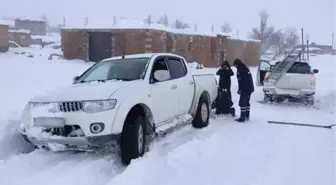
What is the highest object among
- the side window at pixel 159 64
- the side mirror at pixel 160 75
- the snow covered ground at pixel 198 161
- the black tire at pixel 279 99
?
the side window at pixel 159 64

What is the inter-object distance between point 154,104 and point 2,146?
2463 mm

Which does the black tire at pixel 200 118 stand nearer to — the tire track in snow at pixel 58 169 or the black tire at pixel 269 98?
the tire track in snow at pixel 58 169

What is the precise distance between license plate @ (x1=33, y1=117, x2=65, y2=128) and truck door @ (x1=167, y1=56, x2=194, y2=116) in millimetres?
2522

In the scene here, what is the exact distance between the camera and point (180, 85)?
7203 millimetres

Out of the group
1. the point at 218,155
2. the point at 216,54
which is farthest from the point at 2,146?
the point at 216,54

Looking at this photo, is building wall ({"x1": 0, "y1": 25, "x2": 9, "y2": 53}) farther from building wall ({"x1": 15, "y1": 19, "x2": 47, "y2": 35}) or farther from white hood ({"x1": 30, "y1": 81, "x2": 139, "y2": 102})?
building wall ({"x1": 15, "y1": 19, "x2": 47, "y2": 35})

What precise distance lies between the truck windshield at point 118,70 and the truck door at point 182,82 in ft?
2.60

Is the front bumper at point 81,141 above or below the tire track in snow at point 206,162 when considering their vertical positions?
above

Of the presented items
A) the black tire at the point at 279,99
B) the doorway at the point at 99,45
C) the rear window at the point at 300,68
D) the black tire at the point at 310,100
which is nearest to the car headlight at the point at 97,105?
the rear window at the point at 300,68

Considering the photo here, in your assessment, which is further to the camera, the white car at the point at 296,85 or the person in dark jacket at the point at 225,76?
the white car at the point at 296,85

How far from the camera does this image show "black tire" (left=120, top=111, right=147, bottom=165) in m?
5.36

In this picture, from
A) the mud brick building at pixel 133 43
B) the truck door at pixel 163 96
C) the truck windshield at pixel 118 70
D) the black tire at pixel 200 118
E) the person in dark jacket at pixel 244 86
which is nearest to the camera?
the truck door at pixel 163 96

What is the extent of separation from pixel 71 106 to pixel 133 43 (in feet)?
68.6

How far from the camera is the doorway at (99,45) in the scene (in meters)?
26.9
